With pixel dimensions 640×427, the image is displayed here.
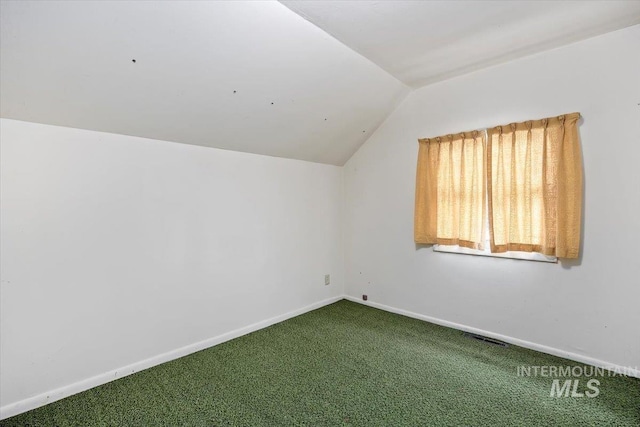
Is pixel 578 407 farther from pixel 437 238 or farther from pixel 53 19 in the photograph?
pixel 53 19

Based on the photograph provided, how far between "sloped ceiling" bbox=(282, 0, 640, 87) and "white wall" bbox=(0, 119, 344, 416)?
1.46m

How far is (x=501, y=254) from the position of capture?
266 centimetres

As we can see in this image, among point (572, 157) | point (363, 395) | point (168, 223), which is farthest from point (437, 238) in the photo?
point (168, 223)

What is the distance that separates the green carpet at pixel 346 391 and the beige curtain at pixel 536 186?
3.10 ft

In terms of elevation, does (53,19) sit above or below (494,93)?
below

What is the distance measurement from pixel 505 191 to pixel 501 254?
22.3 inches

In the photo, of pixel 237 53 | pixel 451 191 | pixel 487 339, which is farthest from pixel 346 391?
pixel 237 53

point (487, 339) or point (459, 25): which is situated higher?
point (459, 25)

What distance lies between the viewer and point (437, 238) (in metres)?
3.01

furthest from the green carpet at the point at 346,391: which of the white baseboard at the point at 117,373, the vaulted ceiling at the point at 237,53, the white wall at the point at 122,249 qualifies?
the vaulted ceiling at the point at 237,53

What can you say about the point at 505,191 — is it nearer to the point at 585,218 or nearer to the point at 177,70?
the point at 585,218

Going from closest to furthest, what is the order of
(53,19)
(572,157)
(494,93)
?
(53,19) < (572,157) < (494,93)

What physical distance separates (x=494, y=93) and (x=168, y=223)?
305 centimetres

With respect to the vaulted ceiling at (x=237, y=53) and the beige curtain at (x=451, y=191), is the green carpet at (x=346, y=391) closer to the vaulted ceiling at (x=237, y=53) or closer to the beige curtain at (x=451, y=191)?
the beige curtain at (x=451, y=191)
